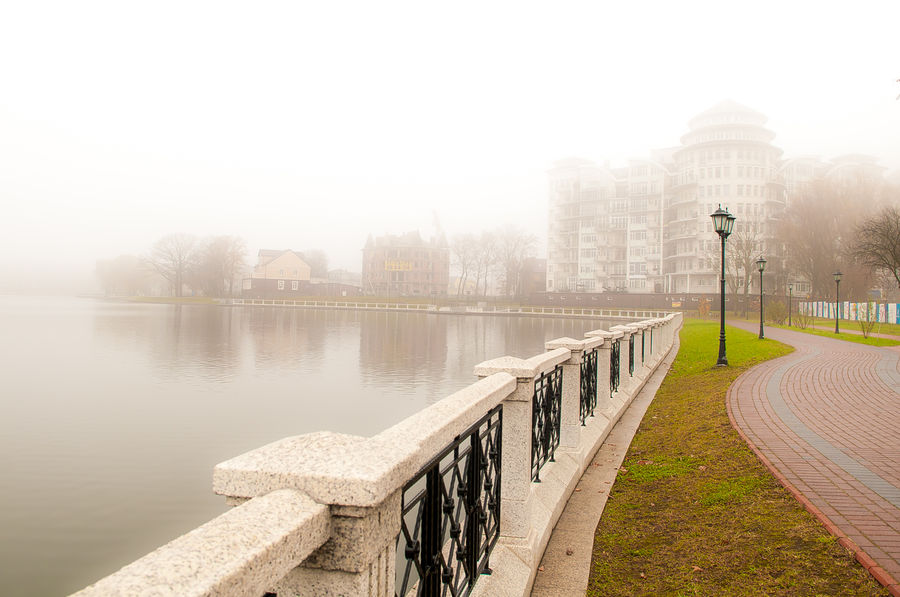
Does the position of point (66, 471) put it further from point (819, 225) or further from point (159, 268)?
point (159, 268)

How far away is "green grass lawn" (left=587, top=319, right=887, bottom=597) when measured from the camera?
13.0 ft

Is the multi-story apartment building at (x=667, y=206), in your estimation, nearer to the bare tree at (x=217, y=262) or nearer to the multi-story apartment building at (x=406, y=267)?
the multi-story apartment building at (x=406, y=267)

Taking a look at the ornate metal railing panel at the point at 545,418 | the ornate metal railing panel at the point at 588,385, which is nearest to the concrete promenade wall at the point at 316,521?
the ornate metal railing panel at the point at 545,418

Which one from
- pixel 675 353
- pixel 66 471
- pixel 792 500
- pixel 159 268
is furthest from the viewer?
pixel 159 268

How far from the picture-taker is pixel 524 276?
113 meters

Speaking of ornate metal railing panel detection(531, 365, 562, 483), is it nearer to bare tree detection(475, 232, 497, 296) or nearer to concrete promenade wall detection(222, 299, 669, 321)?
concrete promenade wall detection(222, 299, 669, 321)

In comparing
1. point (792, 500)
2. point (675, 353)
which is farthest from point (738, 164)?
point (792, 500)

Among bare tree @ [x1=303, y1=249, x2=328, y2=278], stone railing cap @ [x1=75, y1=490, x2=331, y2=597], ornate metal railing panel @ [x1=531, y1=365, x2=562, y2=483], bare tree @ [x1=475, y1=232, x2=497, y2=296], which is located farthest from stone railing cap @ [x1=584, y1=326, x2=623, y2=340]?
bare tree @ [x1=303, y1=249, x2=328, y2=278]

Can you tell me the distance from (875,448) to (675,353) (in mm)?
15863

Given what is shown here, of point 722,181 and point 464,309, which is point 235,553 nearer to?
point 464,309

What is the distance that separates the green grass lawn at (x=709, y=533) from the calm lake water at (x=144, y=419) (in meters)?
6.05

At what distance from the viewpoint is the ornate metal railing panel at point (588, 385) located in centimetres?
772

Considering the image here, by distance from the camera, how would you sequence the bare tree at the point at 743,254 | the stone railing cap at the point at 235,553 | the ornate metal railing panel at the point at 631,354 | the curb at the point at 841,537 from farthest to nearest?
1. the bare tree at the point at 743,254
2. the ornate metal railing panel at the point at 631,354
3. the curb at the point at 841,537
4. the stone railing cap at the point at 235,553

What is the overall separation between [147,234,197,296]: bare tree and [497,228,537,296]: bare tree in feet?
188
